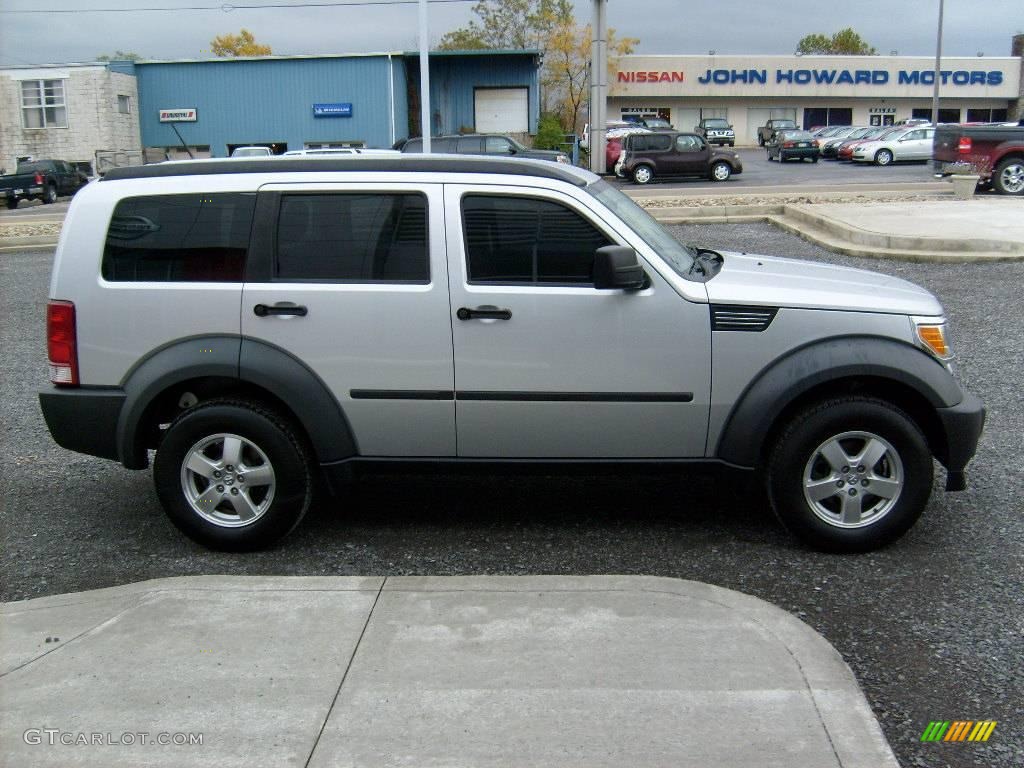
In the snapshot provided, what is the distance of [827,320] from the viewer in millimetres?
4777

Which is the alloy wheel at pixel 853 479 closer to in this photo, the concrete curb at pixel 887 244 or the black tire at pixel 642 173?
the concrete curb at pixel 887 244

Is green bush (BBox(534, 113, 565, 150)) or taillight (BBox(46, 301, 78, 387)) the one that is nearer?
taillight (BBox(46, 301, 78, 387))

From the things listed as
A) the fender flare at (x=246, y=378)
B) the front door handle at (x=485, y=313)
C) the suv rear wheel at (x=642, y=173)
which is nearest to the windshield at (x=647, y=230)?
the front door handle at (x=485, y=313)

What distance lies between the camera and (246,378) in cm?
486

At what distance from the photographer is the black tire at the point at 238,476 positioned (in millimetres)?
4871

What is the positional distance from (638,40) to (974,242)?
6309 centimetres

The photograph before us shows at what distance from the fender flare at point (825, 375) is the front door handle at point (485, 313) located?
3.85 feet

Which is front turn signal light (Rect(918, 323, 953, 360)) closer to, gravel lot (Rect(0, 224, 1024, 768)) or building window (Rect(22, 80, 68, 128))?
gravel lot (Rect(0, 224, 1024, 768))

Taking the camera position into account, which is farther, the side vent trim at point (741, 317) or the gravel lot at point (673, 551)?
the side vent trim at point (741, 317)

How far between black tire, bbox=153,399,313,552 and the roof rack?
1.17 meters

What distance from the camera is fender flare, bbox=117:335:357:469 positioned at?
486cm

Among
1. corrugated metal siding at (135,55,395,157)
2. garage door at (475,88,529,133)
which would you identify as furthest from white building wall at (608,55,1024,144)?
corrugated metal siding at (135,55,395,157)

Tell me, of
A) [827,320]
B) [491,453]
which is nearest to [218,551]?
[491,453]

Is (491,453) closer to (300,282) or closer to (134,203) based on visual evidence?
(300,282)
